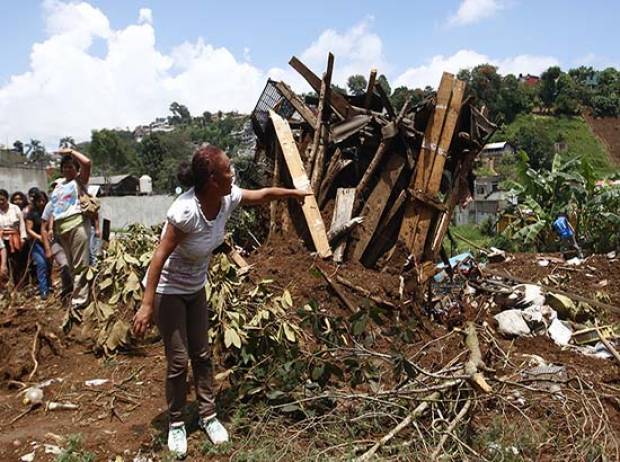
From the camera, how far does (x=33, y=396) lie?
13.3 feet

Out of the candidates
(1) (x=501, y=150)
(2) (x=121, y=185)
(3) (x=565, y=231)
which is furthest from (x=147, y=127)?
(3) (x=565, y=231)

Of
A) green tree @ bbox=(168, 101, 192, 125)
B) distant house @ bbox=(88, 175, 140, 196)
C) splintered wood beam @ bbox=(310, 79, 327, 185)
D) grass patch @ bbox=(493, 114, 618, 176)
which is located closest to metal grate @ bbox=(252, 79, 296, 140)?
splintered wood beam @ bbox=(310, 79, 327, 185)

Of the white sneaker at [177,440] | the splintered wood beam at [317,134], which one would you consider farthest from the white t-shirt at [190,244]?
the splintered wood beam at [317,134]

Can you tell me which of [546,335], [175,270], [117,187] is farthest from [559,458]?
[117,187]

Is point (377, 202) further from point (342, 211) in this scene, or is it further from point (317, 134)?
point (317, 134)

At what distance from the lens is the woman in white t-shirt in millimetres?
2965

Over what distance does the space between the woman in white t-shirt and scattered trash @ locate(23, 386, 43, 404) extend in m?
1.44

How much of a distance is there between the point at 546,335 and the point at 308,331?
2.79m

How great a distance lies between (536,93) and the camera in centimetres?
6500

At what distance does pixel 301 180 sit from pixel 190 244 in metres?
3.62

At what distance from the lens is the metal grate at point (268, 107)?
7.39 m

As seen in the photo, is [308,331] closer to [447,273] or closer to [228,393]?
[228,393]

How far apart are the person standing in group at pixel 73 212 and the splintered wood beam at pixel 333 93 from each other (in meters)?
3.00

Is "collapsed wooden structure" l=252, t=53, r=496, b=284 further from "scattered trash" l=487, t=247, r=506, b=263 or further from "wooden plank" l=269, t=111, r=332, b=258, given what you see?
"scattered trash" l=487, t=247, r=506, b=263
